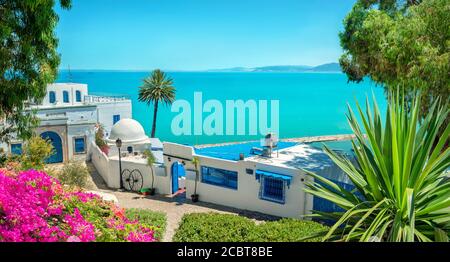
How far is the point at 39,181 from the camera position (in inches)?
213

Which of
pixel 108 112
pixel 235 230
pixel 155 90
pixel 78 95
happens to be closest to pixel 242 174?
pixel 235 230

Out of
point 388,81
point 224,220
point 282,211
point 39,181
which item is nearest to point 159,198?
point 282,211

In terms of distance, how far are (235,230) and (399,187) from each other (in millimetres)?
5092

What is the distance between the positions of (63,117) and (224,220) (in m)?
23.3

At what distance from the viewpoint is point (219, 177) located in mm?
18359

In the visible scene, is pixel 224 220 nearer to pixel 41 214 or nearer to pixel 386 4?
pixel 41 214

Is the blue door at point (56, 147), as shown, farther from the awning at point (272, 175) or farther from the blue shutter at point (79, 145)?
the awning at point (272, 175)

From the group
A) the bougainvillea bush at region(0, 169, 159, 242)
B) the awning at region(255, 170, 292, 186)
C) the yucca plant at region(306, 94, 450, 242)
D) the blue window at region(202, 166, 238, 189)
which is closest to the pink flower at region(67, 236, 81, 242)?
the bougainvillea bush at region(0, 169, 159, 242)

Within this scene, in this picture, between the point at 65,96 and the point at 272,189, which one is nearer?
the point at 272,189

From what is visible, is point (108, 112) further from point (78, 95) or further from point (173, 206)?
point (173, 206)

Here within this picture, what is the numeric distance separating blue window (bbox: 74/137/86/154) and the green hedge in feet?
73.8

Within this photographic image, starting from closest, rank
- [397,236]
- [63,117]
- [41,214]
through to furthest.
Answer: [397,236] → [41,214] → [63,117]

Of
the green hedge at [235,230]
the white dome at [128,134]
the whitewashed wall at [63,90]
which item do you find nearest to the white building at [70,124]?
the white dome at [128,134]

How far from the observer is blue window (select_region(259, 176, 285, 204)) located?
52.5 feet
